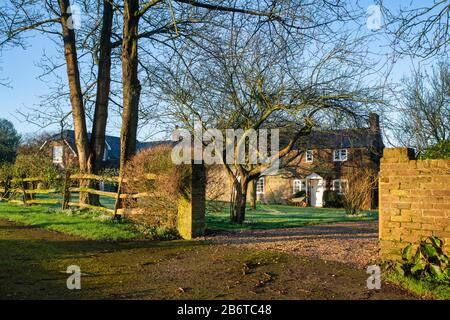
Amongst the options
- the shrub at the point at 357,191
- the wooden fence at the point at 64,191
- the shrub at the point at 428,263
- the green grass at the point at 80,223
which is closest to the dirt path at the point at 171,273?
the shrub at the point at 428,263

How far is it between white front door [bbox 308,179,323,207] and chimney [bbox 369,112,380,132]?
23452 mm

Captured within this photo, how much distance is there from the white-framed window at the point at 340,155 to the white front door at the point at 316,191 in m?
2.55

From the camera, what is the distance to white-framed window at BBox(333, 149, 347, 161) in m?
38.0

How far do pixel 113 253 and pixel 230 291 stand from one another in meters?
3.59

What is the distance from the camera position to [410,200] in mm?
7191

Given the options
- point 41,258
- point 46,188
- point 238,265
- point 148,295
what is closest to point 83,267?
point 41,258

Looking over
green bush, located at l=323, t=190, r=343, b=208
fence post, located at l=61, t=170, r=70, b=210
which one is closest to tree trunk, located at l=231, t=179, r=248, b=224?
fence post, located at l=61, t=170, r=70, b=210

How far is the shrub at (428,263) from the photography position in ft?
21.0

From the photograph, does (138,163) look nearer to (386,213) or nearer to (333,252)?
(333,252)

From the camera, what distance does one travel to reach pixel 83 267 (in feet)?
23.1

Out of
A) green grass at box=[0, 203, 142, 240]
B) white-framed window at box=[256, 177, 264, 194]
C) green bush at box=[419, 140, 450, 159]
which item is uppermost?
green bush at box=[419, 140, 450, 159]

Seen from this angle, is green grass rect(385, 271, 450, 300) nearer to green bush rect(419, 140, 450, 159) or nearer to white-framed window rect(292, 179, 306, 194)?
green bush rect(419, 140, 450, 159)

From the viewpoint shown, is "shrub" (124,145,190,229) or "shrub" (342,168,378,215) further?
"shrub" (342,168,378,215)

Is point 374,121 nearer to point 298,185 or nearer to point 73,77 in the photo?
point 73,77
